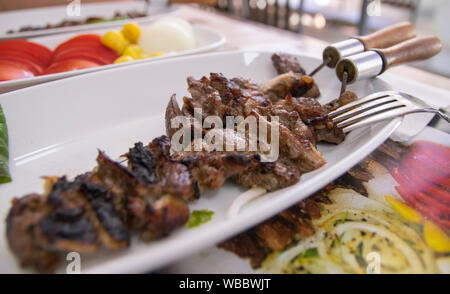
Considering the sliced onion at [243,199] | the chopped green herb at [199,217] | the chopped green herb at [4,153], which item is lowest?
the chopped green herb at [199,217]

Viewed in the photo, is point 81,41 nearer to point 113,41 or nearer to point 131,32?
point 113,41

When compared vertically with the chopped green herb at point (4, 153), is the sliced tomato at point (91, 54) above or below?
above

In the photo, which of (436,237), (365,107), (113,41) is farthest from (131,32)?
(436,237)

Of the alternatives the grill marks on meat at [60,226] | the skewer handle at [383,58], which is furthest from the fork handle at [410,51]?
the grill marks on meat at [60,226]

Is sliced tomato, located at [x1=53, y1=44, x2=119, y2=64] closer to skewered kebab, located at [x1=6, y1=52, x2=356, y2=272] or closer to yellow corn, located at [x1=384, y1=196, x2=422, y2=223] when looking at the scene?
skewered kebab, located at [x1=6, y1=52, x2=356, y2=272]

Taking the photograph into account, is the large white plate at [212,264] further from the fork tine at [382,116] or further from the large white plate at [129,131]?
the fork tine at [382,116]

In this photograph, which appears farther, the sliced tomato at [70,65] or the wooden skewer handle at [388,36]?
the sliced tomato at [70,65]
